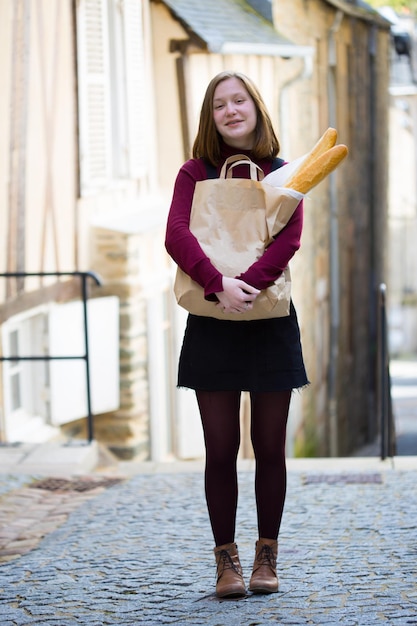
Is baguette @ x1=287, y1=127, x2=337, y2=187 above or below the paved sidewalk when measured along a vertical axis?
above

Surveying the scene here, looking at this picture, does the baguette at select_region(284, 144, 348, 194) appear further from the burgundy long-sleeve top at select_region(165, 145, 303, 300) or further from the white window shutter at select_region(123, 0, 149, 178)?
the white window shutter at select_region(123, 0, 149, 178)

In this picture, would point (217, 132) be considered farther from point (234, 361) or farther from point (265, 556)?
point (265, 556)

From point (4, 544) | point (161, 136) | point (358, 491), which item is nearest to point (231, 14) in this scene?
point (161, 136)

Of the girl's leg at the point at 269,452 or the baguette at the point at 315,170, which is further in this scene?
the girl's leg at the point at 269,452

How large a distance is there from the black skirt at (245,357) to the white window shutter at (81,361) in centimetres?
469

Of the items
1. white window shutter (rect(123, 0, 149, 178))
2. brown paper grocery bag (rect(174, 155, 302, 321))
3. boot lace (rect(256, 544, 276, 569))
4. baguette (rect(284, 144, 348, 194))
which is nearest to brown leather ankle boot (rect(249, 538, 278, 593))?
boot lace (rect(256, 544, 276, 569))

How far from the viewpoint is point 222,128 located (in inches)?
136

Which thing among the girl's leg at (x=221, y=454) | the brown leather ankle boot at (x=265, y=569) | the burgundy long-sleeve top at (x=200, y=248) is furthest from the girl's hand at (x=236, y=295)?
the brown leather ankle boot at (x=265, y=569)

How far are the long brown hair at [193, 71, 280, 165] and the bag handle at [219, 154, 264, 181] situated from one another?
0.16ft

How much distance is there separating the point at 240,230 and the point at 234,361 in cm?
39

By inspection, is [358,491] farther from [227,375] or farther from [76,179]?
[76,179]

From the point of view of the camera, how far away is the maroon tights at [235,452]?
11.4ft

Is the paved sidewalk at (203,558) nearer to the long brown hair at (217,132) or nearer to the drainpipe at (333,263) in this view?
the long brown hair at (217,132)

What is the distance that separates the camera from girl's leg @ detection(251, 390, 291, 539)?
3.49 m
